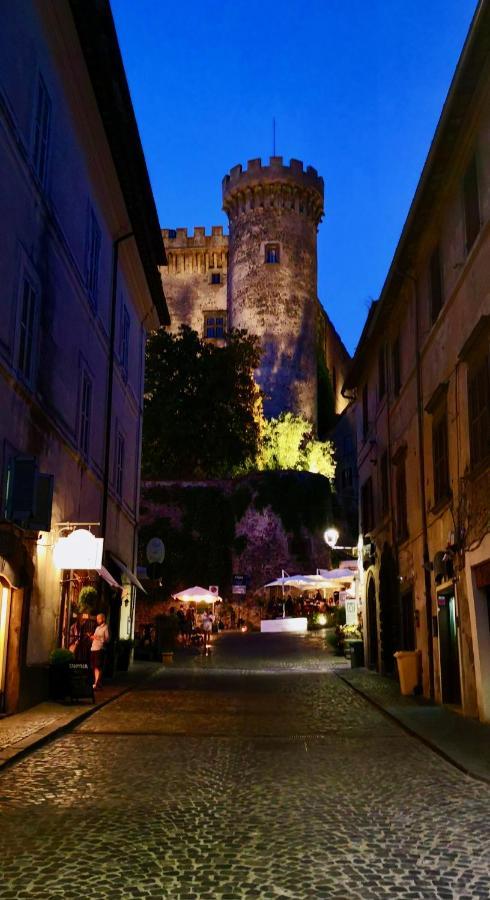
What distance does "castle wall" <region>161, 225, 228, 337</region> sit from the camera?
70.0m

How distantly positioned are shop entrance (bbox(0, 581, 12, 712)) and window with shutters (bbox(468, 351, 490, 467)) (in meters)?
7.58

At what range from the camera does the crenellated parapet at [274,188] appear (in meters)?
62.6

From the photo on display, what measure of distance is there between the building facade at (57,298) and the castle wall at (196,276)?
4736 centimetres

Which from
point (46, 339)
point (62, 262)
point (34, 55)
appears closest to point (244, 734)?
point (46, 339)

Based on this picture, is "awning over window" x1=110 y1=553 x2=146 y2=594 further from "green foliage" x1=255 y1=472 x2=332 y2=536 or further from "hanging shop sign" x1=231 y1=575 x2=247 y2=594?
"green foliage" x1=255 y1=472 x2=332 y2=536

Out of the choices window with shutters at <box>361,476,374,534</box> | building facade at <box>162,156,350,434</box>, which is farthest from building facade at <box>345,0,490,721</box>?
building facade at <box>162,156,350,434</box>

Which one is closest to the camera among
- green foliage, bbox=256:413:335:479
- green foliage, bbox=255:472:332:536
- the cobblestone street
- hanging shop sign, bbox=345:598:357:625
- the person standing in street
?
the cobblestone street

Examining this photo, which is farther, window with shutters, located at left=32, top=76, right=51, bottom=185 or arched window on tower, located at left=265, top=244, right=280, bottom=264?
arched window on tower, located at left=265, top=244, right=280, bottom=264

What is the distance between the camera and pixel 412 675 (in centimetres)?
1786

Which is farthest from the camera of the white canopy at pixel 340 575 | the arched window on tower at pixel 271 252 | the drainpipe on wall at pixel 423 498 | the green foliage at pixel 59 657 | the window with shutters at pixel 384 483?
the arched window on tower at pixel 271 252

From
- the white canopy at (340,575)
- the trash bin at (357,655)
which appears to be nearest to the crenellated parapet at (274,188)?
the white canopy at (340,575)

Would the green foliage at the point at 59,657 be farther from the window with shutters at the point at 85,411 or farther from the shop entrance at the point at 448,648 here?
the shop entrance at the point at 448,648

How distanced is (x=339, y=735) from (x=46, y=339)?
26.5 feet

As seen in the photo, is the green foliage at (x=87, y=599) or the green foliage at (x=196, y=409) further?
the green foliage at (x=196, y=409)
